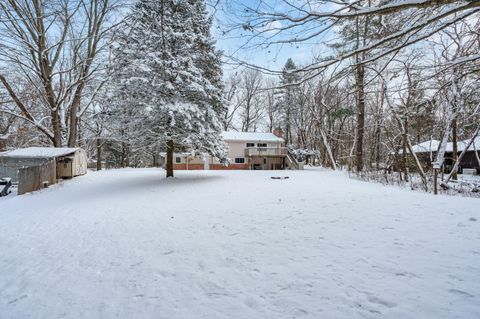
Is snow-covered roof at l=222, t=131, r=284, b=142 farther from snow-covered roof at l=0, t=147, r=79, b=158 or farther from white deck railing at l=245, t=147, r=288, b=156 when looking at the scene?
snow-covered roof at l=0, t=147, r=79, b=158

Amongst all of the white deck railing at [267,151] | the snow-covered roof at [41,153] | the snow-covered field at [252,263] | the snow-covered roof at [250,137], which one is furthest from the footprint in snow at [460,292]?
the snow-covered roof at [250,137]

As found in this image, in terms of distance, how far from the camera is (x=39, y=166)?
33.9 ft

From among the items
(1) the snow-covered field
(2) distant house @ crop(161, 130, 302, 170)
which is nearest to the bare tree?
(1) the snow-covered field

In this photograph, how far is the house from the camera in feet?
32.2

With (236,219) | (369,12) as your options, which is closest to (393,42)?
(369,12)

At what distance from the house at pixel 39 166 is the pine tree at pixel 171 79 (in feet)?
15.4

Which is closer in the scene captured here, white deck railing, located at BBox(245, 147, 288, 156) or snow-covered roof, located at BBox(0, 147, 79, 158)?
snow-covered roof, located at BBox(0, 147, 79, 158)

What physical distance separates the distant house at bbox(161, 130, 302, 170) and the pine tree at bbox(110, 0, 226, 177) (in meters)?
14.1

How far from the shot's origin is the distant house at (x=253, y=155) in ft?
85.5

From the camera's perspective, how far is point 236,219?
201 inches

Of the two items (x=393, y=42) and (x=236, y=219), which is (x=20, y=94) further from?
(x=393, y=42)

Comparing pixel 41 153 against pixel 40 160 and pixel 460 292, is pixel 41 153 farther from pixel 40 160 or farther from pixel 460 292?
pixel 460 292

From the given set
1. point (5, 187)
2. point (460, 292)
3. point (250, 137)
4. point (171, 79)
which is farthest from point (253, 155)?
point (460, 292)

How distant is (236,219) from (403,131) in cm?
996
